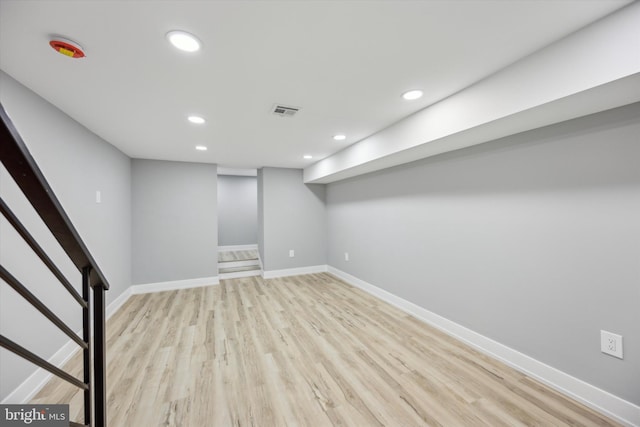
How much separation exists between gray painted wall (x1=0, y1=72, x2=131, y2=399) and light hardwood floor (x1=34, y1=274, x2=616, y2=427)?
0.42 meters

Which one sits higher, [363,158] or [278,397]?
[363,158]

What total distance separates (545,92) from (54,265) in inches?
92.4

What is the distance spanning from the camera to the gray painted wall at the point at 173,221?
4219 mm

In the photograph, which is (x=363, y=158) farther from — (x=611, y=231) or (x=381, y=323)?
(x=611, y=231)

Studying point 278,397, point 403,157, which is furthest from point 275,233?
point 278,397

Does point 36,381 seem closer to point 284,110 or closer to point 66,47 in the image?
point 66,47

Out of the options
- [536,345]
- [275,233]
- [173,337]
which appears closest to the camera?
[536,345]

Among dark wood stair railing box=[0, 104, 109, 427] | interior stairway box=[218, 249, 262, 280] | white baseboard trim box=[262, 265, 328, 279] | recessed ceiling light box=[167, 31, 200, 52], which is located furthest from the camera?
interior stairway box=[218, 249, 262, 280]

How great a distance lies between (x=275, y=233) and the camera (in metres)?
5.11

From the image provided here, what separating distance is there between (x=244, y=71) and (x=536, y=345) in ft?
9.78

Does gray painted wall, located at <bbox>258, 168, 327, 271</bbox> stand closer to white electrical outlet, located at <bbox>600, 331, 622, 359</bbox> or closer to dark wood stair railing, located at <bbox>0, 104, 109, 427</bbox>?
dark wood stair railing, located at <bbox>0, 104, 109, 427</bbox>

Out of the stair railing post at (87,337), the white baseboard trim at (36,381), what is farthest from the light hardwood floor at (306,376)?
the stair railing post at (87,337)

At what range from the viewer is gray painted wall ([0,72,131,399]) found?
5.49 feet

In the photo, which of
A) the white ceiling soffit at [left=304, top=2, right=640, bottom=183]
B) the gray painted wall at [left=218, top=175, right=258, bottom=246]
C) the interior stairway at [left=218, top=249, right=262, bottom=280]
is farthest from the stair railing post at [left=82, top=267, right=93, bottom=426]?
the gray painted wall at [left=218, top=175, right=258, bottom=246]
